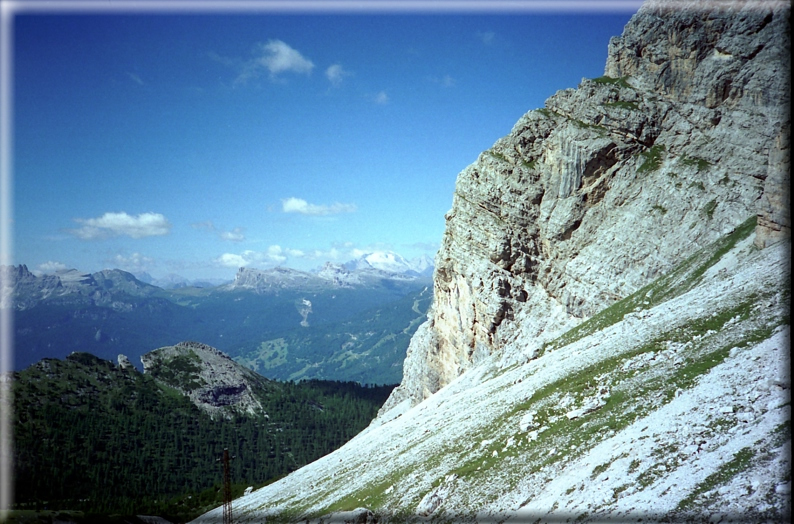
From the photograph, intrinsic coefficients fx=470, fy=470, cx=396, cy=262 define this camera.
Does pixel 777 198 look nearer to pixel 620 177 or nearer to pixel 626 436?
pixel 620 177

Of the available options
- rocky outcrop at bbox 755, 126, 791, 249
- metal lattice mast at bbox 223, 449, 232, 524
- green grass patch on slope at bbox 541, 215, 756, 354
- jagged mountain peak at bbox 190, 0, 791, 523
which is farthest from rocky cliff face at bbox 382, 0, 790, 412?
metal lattice mast at bbox 223, 449, 232, 524

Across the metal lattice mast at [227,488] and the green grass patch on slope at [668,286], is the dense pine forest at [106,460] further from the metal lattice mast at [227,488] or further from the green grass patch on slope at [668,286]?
the green grass patch on slope at [668,286]

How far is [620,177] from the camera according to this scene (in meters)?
89.9

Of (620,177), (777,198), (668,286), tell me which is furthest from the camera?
(620,177)

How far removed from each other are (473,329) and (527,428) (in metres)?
66.3

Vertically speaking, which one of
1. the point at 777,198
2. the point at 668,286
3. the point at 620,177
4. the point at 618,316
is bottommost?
→ the point at 618,316

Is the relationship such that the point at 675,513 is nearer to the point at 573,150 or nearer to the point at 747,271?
the point at 747,271

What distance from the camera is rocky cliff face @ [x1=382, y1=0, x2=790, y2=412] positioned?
77375mm

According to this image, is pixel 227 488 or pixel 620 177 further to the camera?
pixel 620 177

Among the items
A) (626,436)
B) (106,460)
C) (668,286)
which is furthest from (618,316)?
(106,460)

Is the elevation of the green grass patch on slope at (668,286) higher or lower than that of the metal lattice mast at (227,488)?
higher

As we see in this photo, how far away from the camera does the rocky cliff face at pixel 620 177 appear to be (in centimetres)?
7738

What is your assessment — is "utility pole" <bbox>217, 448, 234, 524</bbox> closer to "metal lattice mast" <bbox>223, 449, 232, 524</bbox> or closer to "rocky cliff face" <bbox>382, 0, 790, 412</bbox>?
"metal lattice mast" <bbox>223, 449, 232, 524</bbox>

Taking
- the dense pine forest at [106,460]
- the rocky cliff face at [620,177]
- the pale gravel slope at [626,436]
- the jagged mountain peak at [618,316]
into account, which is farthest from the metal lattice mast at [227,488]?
the dense pine forest at [106,460]
